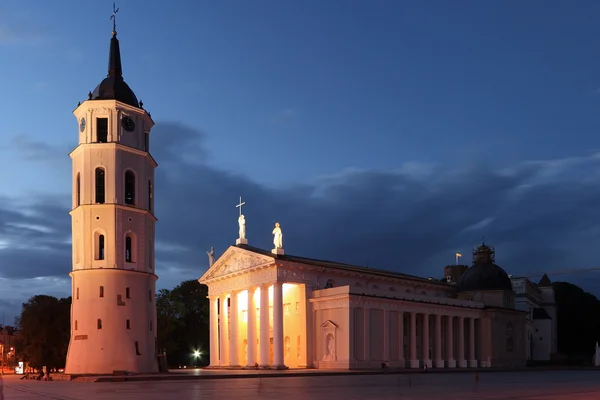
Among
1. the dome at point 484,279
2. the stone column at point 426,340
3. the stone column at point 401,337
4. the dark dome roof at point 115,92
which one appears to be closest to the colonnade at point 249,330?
the stone column at point 401,337

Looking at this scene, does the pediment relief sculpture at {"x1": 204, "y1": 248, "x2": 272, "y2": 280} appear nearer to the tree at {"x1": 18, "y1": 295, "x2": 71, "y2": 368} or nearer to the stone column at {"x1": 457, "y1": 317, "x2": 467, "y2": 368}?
the tree at {"x1": 18, "y1": 295, "x2": 71, "y2": 368}

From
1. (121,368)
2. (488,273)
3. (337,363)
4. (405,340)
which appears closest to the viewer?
(121,368)

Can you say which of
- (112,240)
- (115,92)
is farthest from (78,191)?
(115,92)

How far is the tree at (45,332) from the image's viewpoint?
72125 millimetres

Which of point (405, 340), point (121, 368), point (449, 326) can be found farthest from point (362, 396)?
point (449, 326)

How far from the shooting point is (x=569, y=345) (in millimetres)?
117250

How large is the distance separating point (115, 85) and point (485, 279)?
53.4m

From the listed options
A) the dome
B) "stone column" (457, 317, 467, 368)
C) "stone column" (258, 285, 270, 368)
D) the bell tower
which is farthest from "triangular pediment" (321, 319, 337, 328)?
the dome

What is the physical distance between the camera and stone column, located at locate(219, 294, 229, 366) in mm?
75562

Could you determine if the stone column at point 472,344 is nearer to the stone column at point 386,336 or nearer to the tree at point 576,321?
the stone column at point 386,336

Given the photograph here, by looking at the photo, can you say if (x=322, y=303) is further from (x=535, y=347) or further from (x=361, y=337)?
(x=535, y=347)

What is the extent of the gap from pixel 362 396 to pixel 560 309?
105 metres

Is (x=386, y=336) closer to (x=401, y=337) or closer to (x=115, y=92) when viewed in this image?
(x=401, y=337)

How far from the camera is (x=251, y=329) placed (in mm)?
69188
